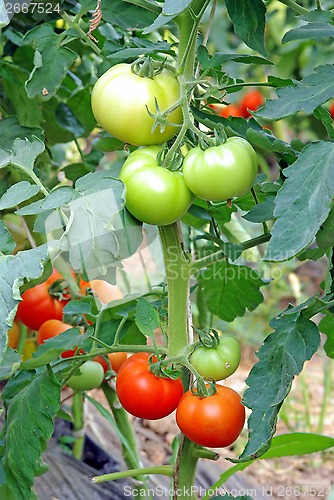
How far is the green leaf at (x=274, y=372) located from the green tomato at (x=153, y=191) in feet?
0.46

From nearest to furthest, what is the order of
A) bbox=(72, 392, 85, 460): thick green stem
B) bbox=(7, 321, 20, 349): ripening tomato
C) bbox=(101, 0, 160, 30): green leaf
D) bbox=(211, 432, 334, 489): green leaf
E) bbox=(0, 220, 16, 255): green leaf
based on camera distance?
bbox=(0, 220, 16, 255): green leaf → bbox=(101, 0, 160, 30): green leaf → bbox=(211, 432, 334, 489): green leaf → bbox=(7, 321, 20, 349): ripening tomato → bbox=(72, 392, 85, 460): thick green stem

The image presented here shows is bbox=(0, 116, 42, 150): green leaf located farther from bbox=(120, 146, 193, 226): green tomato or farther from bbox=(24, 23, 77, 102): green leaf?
bbox=(120, 146, 193, 226): green tomato

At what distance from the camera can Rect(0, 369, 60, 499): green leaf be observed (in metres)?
0.68

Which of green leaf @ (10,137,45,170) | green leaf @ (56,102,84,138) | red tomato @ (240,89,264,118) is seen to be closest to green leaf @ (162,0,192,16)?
green leaf @ (10,137,45,170)

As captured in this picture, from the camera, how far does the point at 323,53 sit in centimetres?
250

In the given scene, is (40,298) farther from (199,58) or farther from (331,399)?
(331,399)

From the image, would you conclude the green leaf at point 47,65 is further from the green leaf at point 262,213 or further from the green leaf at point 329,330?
the green leaf at point 329,330

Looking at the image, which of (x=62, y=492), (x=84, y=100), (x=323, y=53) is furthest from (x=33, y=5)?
(x=323, y=53)

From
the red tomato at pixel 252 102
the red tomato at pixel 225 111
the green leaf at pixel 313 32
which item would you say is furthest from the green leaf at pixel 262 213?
the red tomato at pixel 252 102

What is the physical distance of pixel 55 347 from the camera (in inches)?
28.3

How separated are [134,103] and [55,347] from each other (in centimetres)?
28

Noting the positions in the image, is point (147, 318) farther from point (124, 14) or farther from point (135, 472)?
point (124, 14)

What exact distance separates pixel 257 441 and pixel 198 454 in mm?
170

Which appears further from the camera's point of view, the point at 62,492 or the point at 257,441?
the point at 62,492
